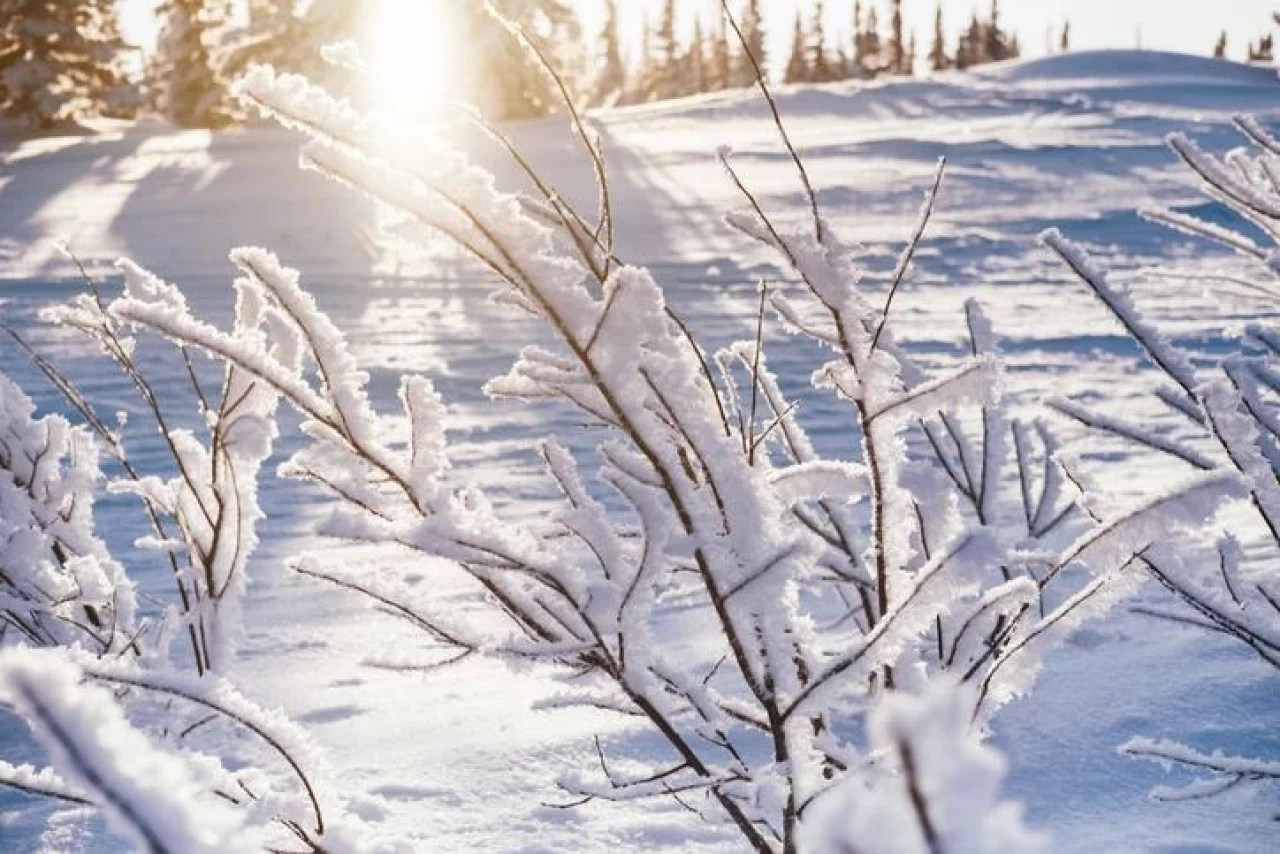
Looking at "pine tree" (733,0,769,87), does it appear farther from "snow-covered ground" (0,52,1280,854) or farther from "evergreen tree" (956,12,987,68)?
"snow-covered ground" (0,52,1280,854)

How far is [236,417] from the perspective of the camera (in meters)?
1.88

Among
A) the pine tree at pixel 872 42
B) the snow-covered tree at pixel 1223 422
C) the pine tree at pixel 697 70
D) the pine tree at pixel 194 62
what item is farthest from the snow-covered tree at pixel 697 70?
the snow-covered tree at pixel 1223 422

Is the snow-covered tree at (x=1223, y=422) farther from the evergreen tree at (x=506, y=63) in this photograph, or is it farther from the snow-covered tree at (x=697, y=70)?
the snow-covered tree at (x=697, y=70)

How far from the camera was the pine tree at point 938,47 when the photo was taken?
66.4 metres

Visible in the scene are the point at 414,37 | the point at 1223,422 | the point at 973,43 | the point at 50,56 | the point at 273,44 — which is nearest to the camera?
the point at 1223,422

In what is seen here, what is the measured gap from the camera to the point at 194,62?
3291 cm

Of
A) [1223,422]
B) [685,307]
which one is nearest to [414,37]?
[685,307]

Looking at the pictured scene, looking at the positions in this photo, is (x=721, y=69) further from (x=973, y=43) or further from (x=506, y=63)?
(x=506, y=63)

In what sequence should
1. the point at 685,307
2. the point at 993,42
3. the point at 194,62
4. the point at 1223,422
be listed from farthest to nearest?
1. the point at 993,42
2. the point at 194,62
3. the point at 685,307
4. the point at 1223,422

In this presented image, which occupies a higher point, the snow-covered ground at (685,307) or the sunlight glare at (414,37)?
the sunlight glare at (414,37)

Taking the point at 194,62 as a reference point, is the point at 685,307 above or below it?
below

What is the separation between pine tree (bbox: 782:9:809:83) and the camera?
195 ft

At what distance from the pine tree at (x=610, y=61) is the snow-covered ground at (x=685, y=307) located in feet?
126

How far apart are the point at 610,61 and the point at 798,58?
32.3 ft
